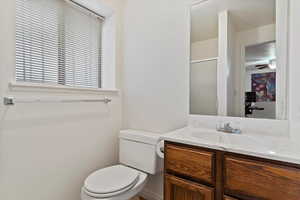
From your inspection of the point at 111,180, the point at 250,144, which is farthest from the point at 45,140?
the point at 250,144

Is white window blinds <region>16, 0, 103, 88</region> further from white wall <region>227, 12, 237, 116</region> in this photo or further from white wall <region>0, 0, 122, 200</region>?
white wall <region>227, 12, 237, 116</region>

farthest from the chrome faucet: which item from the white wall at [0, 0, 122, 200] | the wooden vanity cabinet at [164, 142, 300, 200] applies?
the white wall at [0, 0, 122, 200]

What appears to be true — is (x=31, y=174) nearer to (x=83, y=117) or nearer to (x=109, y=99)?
(x=83, y=117)

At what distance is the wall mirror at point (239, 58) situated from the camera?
114 centimetres

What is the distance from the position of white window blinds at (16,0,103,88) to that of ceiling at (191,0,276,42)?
1125 mm

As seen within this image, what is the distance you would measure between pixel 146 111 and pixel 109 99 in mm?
415

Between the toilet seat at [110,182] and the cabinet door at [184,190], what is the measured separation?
1.06ft

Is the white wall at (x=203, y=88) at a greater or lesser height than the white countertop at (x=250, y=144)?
greater

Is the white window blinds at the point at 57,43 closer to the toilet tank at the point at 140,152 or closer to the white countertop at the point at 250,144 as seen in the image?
the toilet tank at the point at 140,152

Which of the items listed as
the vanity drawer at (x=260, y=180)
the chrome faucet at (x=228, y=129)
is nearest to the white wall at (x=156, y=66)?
the chrome faucet at (x=228, y=129)

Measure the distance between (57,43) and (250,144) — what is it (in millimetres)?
1763

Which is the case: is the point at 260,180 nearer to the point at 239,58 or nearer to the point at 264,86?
the point at 264,86

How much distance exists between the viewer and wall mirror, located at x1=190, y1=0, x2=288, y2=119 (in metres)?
1.14

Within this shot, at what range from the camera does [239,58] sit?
1309 mm
